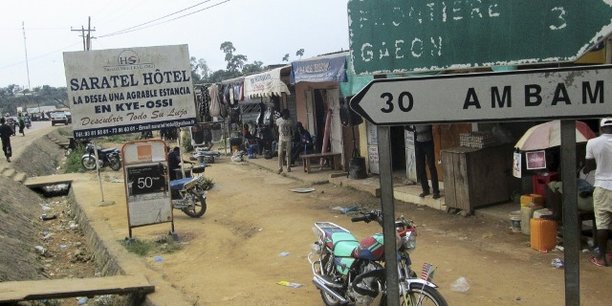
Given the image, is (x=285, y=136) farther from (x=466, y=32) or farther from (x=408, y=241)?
(x=466, y=32)

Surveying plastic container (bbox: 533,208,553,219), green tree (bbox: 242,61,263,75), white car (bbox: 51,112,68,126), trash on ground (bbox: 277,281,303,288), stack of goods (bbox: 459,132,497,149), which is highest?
green tree (bbox: 242,61,263,75)

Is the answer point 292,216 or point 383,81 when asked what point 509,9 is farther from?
point 292,216

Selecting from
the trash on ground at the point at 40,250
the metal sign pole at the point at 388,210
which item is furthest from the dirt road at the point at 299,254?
the metal sign pole at the point at 388,210

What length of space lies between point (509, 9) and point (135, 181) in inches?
248

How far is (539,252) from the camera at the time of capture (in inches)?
265

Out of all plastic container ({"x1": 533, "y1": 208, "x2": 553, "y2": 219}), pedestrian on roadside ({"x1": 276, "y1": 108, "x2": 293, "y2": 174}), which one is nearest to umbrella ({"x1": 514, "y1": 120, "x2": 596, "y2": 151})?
plastic container ({"x1": 533, "y1": 208, "x2": 553, "y2": 219})

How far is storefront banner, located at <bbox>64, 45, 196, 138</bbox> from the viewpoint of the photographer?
31.9ft

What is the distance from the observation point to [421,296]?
4.30m

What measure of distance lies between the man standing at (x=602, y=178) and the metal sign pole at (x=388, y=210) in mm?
3907

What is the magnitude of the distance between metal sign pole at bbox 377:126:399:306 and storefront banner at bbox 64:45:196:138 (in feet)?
24.8

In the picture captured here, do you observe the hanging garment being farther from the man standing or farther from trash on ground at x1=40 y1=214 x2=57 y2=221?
the man standing

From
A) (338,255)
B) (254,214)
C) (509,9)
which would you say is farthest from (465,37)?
(254,214)

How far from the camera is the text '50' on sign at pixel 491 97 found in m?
2.56

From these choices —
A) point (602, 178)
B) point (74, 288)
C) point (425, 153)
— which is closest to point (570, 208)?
point (602, 178)
